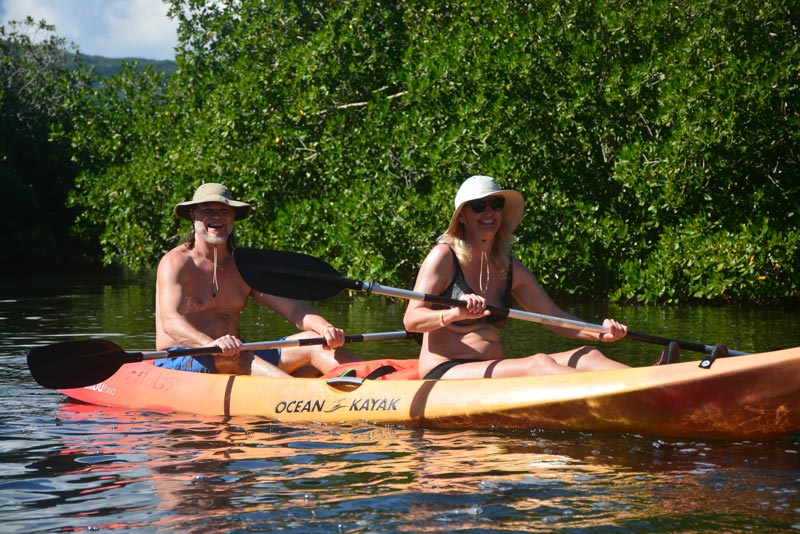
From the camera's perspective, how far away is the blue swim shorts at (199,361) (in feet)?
24.2

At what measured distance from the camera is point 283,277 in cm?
728

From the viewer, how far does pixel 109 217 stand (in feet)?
76.7

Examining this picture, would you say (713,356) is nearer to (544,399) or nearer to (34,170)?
(544,399)

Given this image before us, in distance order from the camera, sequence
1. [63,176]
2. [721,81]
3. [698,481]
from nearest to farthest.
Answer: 1. [698,481]
2. [721,81]
3. [63,176]

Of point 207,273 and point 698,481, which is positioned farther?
point 207,273

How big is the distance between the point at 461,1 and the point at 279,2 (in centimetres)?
412

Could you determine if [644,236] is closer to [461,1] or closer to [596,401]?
[461,1]

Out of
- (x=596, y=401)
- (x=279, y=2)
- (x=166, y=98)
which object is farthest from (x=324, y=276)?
(x=166, y=98)

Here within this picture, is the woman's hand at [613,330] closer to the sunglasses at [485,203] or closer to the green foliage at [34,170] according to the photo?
the sunglasses at [485,203]

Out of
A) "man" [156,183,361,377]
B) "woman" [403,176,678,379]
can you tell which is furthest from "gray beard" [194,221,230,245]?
"woman" [403,176,678,379]

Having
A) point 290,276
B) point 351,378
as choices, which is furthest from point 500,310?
point 290,276

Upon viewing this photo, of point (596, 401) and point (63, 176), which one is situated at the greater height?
point (63, 176)

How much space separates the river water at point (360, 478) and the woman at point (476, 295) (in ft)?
1.35

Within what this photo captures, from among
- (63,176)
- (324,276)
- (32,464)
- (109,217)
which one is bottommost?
(32,464)
